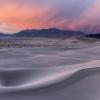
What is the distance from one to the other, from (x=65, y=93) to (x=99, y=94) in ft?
1.14

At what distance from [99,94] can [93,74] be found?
2.22 ft

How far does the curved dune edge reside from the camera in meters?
3.58

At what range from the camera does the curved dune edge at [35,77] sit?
358 cm

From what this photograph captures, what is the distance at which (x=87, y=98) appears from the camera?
3082mm

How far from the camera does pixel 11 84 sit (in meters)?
3.95

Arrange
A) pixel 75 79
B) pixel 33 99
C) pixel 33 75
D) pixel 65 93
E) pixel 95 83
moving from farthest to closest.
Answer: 1. pixel 33 75
2. pixel 75 79
3. pixel 95 83
4. pixel 65 93
5. pixel 33 99

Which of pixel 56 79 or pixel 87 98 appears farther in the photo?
pixel 56 79

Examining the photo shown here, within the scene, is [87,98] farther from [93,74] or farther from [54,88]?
[93,74]

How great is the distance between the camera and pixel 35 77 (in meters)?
4.30

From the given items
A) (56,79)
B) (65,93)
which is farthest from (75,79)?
(65,93)

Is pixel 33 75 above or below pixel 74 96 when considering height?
above

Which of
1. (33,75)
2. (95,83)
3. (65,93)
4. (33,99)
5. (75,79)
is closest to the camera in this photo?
(33,99)

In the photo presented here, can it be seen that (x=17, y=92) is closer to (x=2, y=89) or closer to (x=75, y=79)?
(x=2, y=89)

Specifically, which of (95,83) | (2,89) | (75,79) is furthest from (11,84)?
(95,83)
